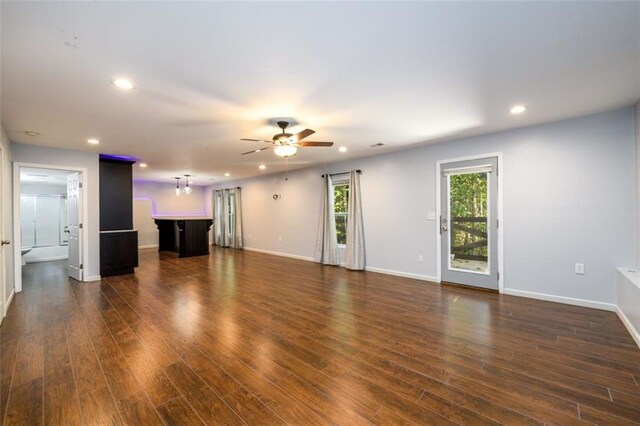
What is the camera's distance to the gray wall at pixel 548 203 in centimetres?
337

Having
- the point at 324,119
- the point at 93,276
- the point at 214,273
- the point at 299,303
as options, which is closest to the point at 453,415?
the point at 299,303

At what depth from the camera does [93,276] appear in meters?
5.21

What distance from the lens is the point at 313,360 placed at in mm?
2393

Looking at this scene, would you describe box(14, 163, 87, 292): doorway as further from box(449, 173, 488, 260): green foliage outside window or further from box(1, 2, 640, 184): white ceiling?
box(449, 173, 488, 260): green foliage outside window

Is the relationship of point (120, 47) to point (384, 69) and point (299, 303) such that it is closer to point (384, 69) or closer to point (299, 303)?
point (384, 69)

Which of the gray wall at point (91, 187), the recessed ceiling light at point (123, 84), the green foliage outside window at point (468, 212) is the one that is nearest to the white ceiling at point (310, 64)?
the recessed ceiling light at point (123, 84)

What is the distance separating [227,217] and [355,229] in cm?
593

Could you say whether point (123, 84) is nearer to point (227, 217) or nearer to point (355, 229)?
point (355, 229)

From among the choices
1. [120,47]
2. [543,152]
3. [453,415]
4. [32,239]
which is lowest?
[453,415]

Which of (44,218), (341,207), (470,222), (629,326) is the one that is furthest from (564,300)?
(44,218)

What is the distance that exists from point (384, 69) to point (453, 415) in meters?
2.58

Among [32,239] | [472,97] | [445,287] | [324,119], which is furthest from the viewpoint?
[32,239]

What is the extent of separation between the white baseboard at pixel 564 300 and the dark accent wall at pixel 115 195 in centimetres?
734

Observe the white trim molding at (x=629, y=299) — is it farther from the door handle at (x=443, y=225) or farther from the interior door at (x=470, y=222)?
the door handle at (x=443, y=225)
